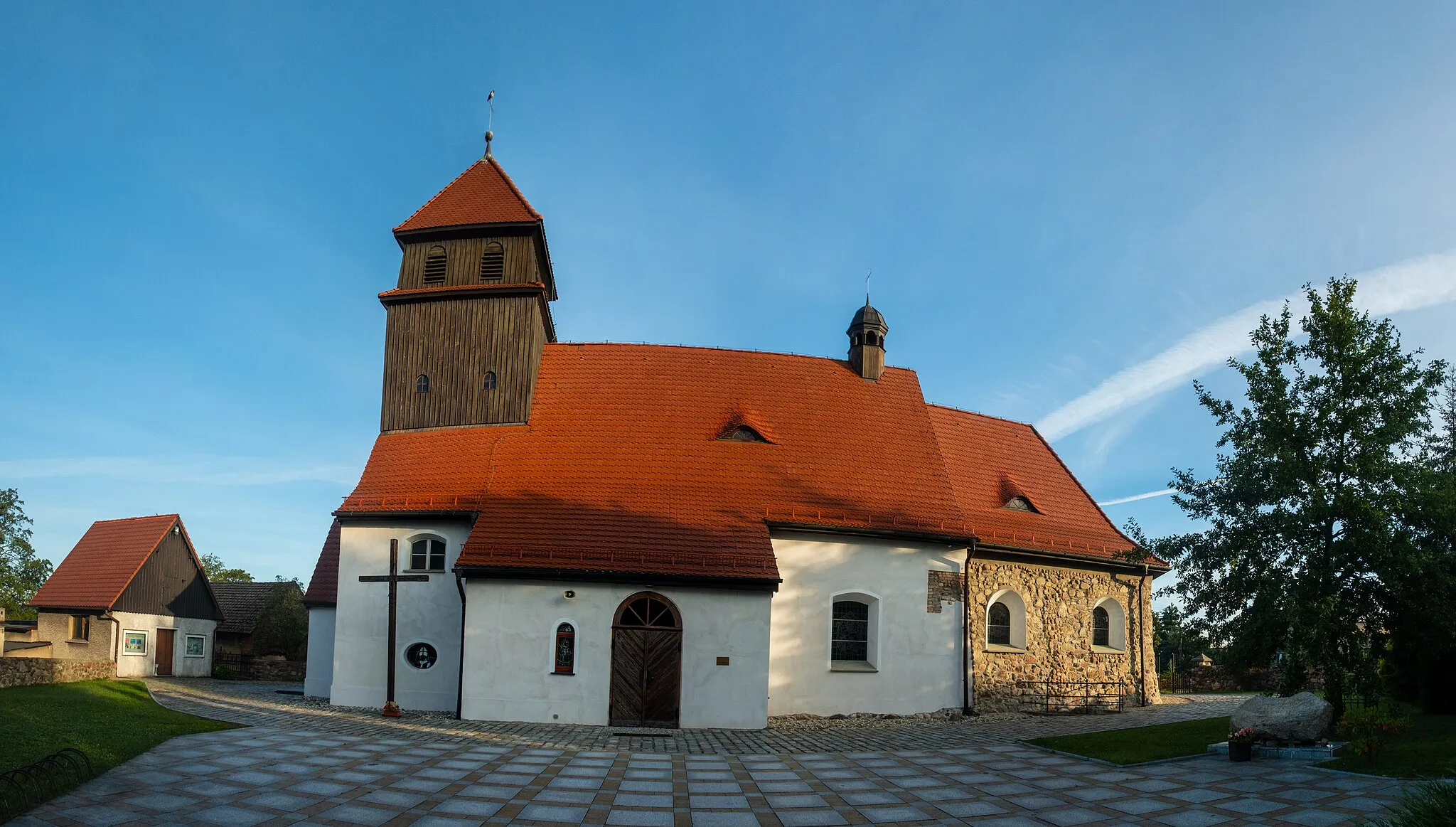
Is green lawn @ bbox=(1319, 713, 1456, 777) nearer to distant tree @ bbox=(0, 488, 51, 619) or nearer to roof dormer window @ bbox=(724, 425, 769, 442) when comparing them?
roof dormer window @ bbox=(724, 425, 769, 442)

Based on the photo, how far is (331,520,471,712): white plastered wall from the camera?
18266 mm

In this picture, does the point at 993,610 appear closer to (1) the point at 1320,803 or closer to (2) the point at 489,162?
(1) the point at 1320,803

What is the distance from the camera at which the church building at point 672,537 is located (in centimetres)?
1675

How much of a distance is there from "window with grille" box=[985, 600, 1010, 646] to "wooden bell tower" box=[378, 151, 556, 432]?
1207 centimetres

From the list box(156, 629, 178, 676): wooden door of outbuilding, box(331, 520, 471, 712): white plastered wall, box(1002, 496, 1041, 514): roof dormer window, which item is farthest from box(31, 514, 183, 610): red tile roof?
box(1002, 496, 1041, 514): roof dormer window

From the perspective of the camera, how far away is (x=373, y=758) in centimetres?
1190

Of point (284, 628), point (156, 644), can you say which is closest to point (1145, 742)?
point (284, 628)

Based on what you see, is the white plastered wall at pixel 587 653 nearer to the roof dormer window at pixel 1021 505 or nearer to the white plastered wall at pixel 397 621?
the white plastered wall at pixel 397 621

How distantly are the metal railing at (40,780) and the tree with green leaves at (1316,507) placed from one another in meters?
15.8

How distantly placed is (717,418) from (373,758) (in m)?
11.2

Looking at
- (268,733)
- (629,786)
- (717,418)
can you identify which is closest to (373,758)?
(268,733)

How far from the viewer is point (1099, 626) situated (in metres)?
21.7

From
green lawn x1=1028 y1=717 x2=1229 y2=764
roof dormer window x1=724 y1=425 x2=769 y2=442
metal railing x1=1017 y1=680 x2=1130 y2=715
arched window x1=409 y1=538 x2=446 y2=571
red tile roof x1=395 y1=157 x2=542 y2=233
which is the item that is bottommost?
metal railing x1=1017 y1=680 x2=1130 y2=715

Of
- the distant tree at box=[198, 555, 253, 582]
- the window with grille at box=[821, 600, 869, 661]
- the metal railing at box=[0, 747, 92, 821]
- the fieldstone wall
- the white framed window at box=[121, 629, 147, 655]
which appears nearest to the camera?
the metal railing at box=[0, 747, 92, 821]
